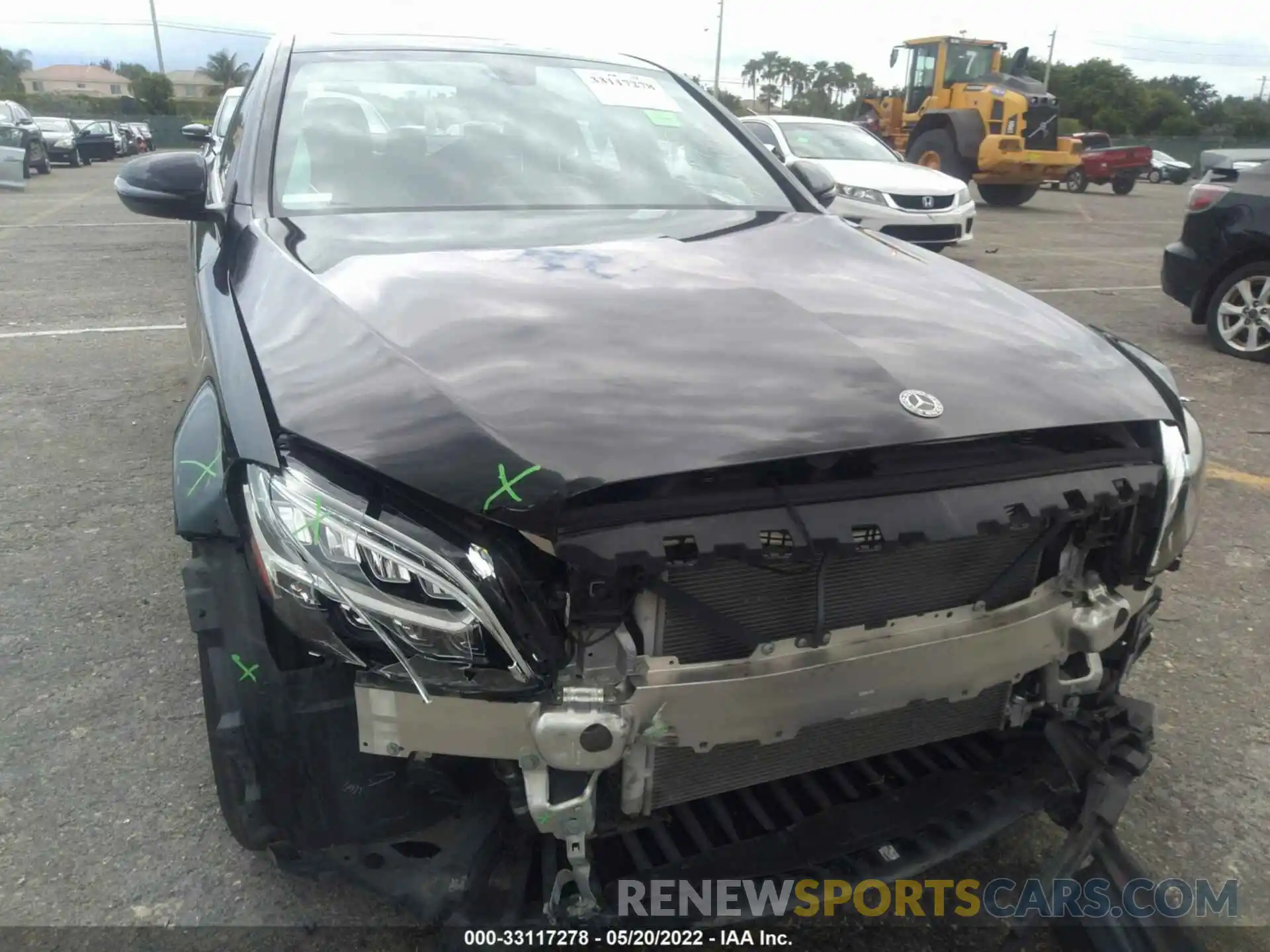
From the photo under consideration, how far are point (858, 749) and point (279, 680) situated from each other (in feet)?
3.32

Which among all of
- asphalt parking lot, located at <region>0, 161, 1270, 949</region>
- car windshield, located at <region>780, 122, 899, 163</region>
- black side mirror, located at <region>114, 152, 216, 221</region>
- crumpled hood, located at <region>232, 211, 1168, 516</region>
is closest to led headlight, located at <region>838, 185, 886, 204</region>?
car windshield, located at <region>780, 122, 899, 163</region>

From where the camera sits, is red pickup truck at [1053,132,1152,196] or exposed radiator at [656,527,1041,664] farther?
red pickup truck at [1053,132,1152,196]

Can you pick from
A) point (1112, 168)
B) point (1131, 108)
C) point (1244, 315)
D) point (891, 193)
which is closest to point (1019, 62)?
point (1112, 168)

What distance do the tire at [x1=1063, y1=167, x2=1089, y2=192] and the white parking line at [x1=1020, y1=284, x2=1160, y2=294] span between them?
58.5ft

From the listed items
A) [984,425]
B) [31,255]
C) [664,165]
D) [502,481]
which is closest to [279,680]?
[502,481]

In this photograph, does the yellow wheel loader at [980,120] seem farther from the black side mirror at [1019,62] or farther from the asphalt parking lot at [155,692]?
the asphalt parking lot at [155,692]

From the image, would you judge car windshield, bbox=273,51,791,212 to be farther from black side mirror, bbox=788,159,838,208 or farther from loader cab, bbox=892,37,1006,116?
loader cab, bbox=892,37,1006,116

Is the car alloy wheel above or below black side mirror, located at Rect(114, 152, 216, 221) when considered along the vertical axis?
below

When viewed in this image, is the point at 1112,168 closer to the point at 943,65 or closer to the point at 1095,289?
the point at 943,65

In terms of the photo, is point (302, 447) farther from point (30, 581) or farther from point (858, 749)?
point (30, 581)

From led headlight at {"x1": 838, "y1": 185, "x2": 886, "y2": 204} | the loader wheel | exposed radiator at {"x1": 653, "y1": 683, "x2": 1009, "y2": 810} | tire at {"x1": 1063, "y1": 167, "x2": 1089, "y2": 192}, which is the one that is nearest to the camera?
exposed radiator at {"x1": 653, "y1": 683, "x2": 1009, "y2": 810}

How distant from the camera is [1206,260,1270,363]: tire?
654 cm

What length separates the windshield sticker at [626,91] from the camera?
3.21m

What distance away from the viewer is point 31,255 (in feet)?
33.0
